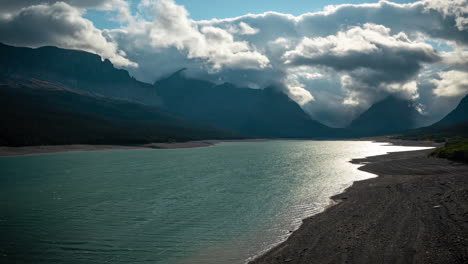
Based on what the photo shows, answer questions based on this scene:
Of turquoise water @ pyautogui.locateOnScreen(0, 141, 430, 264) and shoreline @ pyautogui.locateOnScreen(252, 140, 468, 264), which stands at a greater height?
shoreline @ pyautogui.locateOnScreen(252, 140, 468, 264)

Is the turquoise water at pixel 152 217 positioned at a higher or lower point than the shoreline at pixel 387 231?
lower

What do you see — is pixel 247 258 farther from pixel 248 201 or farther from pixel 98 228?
pixel 248 201

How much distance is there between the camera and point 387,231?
24453 mm

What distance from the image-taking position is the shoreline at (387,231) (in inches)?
776

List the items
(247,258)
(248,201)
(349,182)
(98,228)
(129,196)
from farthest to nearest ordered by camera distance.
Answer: (349,182), (129,196), (248,201), (98,228), (247,258)

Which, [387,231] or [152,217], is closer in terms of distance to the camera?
[387,231]

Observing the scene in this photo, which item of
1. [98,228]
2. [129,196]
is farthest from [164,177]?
[98,228]

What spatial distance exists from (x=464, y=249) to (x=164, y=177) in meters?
56.0

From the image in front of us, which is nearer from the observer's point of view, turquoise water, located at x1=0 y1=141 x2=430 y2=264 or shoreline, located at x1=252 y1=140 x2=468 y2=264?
shoreline, located at x1=252 y1=140 x2=468 y2=264

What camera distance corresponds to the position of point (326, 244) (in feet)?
75.1

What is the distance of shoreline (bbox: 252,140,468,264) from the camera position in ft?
64.7

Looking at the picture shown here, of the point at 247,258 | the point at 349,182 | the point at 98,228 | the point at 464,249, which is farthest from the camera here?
the point at 349,182

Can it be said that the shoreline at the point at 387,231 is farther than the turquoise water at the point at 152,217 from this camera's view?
No

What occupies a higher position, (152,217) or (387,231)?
(387,231)
